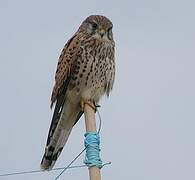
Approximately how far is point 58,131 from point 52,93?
74 centimetres

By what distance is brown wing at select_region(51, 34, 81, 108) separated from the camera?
→ 824 centimetres

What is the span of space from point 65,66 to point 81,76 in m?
0.30

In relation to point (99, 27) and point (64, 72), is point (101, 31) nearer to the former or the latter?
point (99, 27)

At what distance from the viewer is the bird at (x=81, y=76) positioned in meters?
7.98

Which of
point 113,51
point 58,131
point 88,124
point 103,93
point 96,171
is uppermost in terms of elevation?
point 113,51

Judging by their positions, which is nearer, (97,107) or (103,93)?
(97,107)

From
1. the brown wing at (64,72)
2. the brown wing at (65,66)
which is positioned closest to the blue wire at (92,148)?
the brown wing at (64,72)

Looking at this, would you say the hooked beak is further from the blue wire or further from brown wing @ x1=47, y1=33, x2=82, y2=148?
the blue wire

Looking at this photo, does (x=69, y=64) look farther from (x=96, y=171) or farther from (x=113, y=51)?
(x=96, y=171)

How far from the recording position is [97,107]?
757cm

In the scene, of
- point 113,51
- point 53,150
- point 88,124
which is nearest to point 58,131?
point 53,150

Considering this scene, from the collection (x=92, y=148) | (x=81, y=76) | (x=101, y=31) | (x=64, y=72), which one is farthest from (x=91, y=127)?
(x=101, y=31)

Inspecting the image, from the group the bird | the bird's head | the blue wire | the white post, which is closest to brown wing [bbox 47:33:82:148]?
the bird

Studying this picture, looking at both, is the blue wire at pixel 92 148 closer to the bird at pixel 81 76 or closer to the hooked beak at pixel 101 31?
the bird at pixel 81 76
